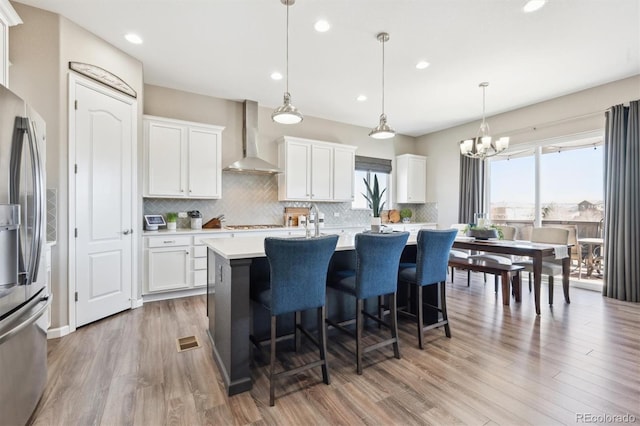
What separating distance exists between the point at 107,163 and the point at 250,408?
2.96 metres

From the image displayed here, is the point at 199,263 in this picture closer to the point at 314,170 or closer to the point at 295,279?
the point at 314,170

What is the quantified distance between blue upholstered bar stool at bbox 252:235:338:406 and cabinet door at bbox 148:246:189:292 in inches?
96.6

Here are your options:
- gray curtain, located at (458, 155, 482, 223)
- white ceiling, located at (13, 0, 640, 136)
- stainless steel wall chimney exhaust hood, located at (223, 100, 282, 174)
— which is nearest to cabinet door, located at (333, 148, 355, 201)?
white ceiling, located at (13, 0, 640, 136)

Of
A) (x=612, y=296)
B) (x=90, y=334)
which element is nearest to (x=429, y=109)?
(x=612, y=296)

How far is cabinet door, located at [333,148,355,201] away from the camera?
18.8ft

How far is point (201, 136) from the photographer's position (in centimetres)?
438

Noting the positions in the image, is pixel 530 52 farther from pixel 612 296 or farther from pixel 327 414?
pixel 327 414

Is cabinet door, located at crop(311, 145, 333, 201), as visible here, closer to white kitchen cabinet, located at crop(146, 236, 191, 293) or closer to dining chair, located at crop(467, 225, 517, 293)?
white kitchen cabinet, located at crop(146, 236, 191, 293)

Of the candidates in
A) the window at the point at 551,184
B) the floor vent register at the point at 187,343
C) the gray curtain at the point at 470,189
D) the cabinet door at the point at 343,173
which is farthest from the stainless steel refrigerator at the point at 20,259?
the window at the point at 551,184

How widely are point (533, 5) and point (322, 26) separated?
1891 millimetres

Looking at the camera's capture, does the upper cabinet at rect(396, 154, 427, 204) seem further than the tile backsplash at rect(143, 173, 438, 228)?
Yes

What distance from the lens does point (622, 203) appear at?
4.01 m

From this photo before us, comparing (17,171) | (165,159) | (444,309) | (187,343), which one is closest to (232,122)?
(165,159)

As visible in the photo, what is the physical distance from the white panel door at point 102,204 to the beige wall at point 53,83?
0.41 ft
